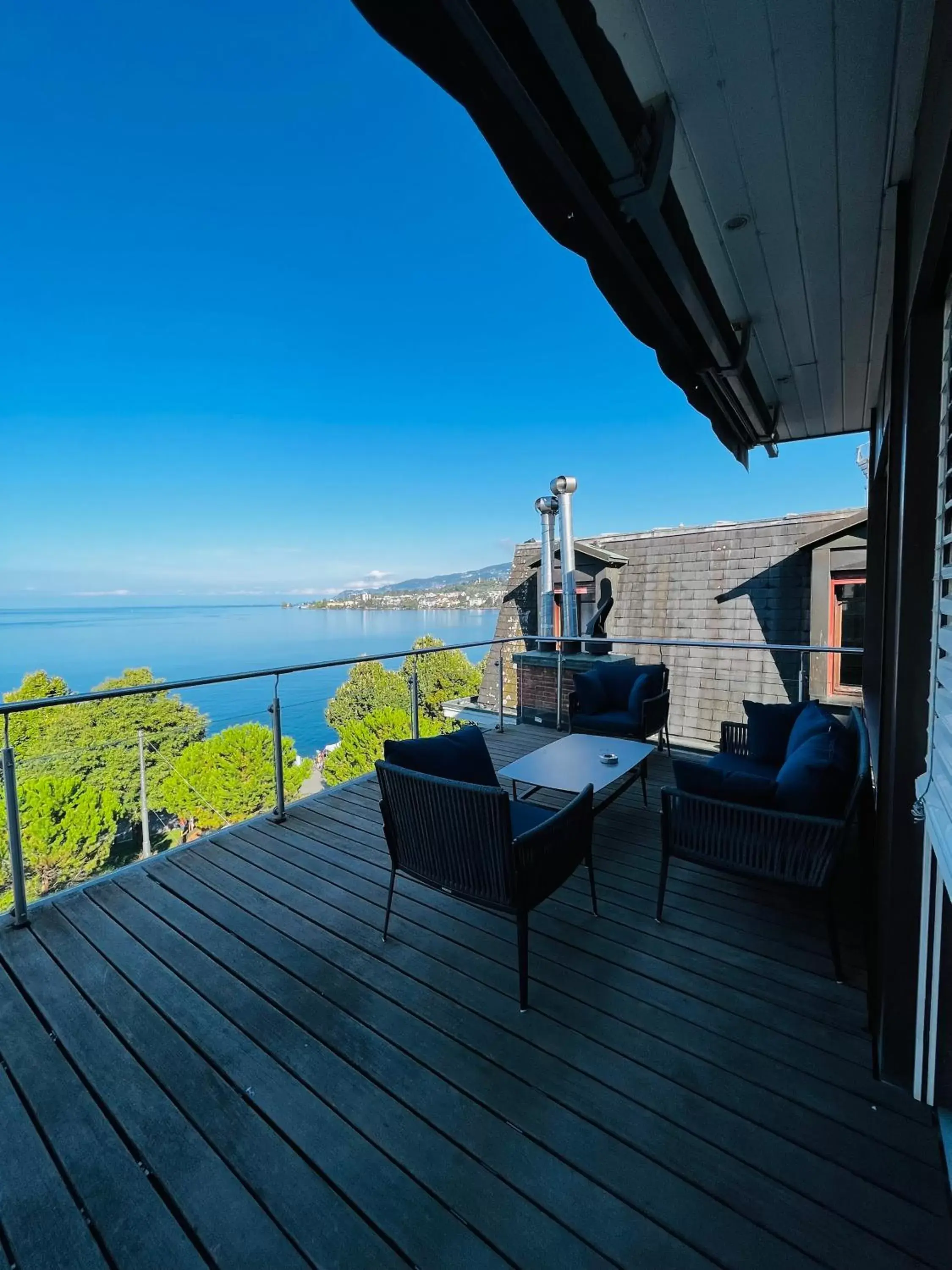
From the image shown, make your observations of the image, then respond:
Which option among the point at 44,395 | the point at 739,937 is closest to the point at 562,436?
the point at 44,395

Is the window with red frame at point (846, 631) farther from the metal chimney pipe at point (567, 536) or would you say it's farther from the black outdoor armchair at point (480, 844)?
the black outdoor armchair at point (480, 844)

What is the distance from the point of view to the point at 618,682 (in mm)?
4980

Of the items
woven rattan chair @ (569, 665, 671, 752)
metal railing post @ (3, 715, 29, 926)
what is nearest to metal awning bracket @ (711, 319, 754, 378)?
woven rattan chair @ (569, 665, 671, 752)

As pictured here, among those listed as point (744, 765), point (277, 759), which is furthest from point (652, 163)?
point (277, 759)

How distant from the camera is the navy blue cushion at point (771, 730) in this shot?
354 centimetres

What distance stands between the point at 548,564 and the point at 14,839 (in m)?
6.47

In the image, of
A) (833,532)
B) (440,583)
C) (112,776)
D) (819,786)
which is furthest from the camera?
(440,583)

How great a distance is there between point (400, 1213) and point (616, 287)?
2728 millimetres

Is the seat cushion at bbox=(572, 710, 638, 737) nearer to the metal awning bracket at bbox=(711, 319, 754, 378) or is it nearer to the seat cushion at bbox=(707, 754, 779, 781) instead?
the seat cushion at bbox=(707, 754, 779, 781)

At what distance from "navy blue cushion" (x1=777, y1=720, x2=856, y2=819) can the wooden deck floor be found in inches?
24.3

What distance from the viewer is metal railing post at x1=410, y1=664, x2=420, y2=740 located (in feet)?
14.9

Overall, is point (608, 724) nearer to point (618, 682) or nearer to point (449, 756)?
point (618, 682)

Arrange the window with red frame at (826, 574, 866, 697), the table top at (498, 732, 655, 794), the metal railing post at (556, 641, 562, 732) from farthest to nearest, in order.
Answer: the metal railing post at (556, 641, 562, 732) → the window with red frame at (826, 574, 866, 697) → the table top at (498, 732, 655, 794)

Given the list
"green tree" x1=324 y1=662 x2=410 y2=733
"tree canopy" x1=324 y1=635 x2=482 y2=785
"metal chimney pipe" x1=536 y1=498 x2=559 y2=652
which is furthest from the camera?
"green tree" x1=324 y1=662 x2=410 y2=733
